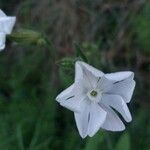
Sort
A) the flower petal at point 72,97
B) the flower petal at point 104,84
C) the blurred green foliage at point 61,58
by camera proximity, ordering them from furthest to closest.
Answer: the blurred green foliage at point 61,58, the flower petal at point 104,84, the flower petal at point 72,97

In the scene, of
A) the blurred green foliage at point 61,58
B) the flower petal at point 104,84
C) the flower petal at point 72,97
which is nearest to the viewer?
the flower petal at point 72,97

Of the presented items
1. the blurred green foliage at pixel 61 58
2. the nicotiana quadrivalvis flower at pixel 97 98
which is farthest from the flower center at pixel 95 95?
the blurred green foliage at pixel 61 58

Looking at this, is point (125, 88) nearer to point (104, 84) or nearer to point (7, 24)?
point (104, 84)

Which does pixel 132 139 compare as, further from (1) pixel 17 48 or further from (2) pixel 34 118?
(1) pixel 17 48

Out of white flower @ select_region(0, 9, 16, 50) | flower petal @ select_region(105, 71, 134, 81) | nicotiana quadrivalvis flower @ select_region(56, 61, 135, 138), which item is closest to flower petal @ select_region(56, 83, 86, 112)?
nicotiana quadrivalvis flower @ select_region(56, 61, 135, 138)

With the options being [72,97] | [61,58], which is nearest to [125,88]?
[72,97]

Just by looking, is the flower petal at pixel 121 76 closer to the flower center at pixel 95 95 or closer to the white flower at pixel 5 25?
the flower center at pixel 95 95

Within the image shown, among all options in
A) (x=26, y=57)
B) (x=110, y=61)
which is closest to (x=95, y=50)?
(x=110, y=61)
